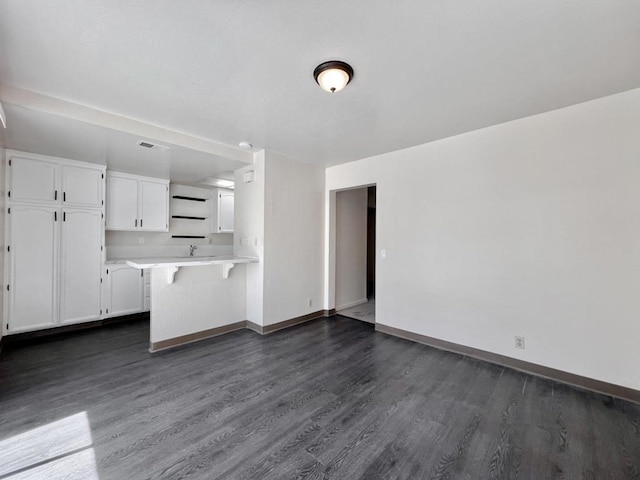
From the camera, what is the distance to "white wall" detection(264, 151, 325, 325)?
3.94m

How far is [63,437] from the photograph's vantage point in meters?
1.83

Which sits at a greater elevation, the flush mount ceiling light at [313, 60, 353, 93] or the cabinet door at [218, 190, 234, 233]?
the flush mount ceiling light at [313, 60, 353, 93]

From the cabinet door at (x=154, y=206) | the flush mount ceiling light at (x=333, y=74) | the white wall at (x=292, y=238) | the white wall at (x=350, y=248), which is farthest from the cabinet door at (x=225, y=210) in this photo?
the flush mount ceiling light at (x=333, y=74)

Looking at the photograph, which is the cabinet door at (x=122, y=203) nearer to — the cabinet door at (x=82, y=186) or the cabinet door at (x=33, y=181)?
the cabinet door at (x=82, y=186)

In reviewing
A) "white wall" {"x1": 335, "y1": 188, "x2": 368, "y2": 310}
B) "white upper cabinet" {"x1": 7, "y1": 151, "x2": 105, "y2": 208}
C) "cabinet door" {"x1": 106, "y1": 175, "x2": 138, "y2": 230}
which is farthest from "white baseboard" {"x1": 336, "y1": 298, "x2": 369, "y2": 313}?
"white upper cabinet" {"x1": 7, "y1": 151, "x2": 105, "y2": 208}

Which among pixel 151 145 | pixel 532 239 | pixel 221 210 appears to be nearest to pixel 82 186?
pixel 151 145

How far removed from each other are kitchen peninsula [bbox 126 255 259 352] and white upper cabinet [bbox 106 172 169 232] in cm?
124

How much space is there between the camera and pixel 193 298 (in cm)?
358

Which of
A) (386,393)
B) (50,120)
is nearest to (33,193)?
(50,120)

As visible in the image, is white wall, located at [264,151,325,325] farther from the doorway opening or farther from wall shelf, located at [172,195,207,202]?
wall shelf, located at [172,195,207,202]

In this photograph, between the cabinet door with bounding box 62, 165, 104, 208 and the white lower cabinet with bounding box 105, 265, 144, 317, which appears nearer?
the cabinet door with bounding box 62, 165, 104, 208

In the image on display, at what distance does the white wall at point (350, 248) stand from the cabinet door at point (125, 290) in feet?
11.1

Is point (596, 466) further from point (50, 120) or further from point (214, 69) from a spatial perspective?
point (50, 120)

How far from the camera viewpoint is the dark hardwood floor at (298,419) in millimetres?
1613
